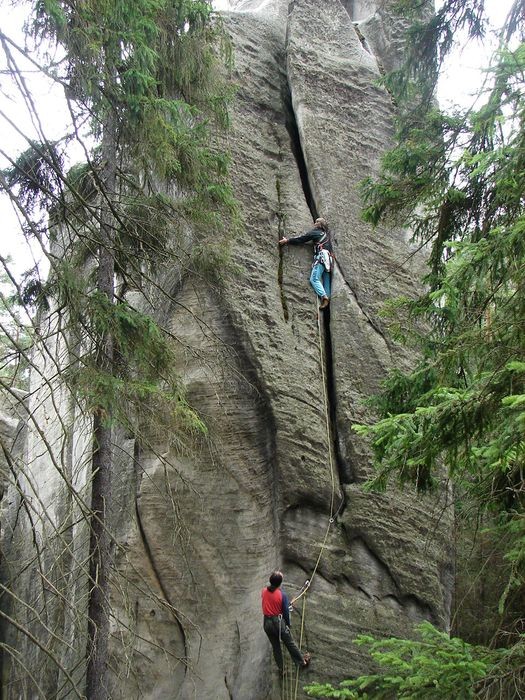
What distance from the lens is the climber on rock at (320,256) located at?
11672 millimetres

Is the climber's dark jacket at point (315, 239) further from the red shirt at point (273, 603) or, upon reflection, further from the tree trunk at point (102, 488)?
the red shirt at point (273, 603)

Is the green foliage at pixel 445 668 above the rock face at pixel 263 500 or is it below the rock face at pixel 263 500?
below

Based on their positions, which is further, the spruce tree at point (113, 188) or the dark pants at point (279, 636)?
the dark pants at point (279, 636)

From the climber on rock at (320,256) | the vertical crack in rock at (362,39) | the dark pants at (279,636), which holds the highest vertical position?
the vertical crack in rock at (362,39)

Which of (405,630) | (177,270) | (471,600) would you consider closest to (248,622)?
(405,630)

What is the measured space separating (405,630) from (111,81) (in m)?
6.95

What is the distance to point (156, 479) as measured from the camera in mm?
10266

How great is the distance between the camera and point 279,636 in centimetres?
892

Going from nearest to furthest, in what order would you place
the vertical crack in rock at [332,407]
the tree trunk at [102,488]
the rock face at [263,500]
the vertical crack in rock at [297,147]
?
the tree trunk at [102,488] < the rock face at [263,500] < the vertical crack in rock at [332,407] < the vertical crack in rock at [297,147]

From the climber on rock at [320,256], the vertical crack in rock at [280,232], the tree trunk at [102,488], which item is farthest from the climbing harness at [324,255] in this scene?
the tree trunk at [102,488]

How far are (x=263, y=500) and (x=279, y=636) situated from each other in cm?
185

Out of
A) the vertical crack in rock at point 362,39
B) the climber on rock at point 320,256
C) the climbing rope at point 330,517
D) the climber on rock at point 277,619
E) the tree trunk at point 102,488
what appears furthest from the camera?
the vertical crack in rock at point 362,39

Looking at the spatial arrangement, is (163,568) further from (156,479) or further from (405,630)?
(405,630)

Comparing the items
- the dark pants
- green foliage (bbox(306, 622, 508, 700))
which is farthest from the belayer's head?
green foliage (bbox(306, 622, 508, 700))
